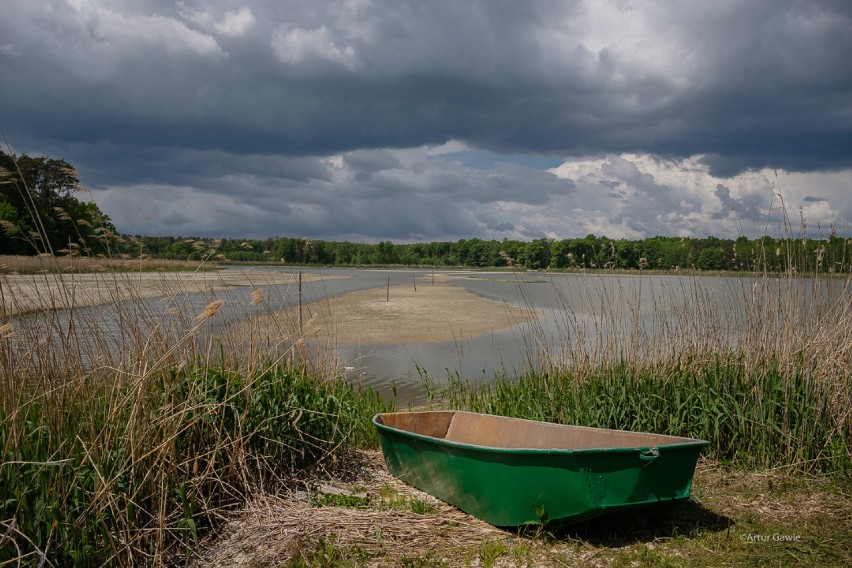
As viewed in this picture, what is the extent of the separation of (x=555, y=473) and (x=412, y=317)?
74.2 feet

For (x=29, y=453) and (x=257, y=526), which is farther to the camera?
(x=257, y=526)

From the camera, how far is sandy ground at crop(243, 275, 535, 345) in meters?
21.5

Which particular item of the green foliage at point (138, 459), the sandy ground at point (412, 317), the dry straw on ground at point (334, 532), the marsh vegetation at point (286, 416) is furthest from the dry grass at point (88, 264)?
the sandy ground at point (412, 317)

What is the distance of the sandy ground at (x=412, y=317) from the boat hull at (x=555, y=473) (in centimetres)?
1008

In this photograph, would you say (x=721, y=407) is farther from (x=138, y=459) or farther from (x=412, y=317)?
(x=412, y=317)

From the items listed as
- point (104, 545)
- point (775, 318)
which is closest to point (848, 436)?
point (775, 318)

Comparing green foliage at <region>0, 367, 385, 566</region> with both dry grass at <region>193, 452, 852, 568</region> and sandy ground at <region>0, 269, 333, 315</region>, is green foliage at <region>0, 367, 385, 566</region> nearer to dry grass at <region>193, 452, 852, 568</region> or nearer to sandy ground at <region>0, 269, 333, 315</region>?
dry grass at <region>193, 452, 852, 568</region>

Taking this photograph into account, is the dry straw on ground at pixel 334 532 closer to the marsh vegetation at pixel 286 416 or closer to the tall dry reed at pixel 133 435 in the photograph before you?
the marsh vegetation at pixel 286 416

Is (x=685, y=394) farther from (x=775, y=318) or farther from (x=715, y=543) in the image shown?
(x=715, y=543)


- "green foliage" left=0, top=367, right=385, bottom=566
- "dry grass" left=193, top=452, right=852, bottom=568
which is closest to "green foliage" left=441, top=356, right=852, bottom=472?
"dry grass" left=193, top=452, right=852, bottom=568

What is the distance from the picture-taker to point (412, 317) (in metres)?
27.4

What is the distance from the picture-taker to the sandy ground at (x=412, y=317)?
21516mm

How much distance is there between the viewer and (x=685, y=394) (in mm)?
7539

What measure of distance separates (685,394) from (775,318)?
144 cm
